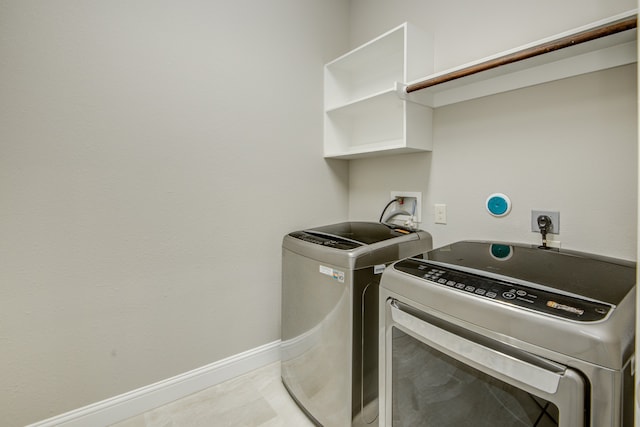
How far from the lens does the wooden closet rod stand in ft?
3.03

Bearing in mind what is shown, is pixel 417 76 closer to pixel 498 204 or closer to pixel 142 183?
pixel 498 204

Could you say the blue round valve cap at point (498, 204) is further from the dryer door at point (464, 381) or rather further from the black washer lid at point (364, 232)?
the dryer door at point (464, 381)

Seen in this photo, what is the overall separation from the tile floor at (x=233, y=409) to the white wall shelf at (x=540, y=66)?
1.69 meters

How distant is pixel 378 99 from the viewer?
1671mm

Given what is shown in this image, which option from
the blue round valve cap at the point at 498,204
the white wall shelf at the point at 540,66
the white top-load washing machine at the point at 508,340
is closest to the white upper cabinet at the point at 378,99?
the white wall shelf at the point at 540,66

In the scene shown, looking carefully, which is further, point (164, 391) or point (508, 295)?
point (164, 391)

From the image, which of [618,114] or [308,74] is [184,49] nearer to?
[308,74]

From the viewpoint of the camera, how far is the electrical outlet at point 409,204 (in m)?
1.73

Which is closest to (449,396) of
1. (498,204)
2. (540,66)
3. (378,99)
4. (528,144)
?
(498,204)

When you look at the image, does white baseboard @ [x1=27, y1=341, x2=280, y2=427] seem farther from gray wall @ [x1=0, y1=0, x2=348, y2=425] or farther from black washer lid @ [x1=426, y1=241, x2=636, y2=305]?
black washer lid @ [x1=426, y1=241, x2=636, y2=305]

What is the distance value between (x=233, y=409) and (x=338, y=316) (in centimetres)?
79

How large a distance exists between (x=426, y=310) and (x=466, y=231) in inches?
33.6

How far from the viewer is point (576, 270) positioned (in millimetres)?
870

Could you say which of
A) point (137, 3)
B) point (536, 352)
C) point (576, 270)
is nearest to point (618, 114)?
point (576, 270)
